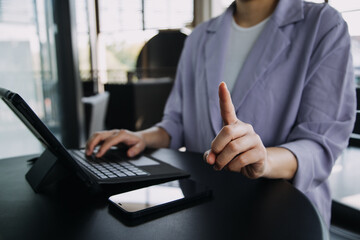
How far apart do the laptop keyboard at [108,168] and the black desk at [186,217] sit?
61 mm

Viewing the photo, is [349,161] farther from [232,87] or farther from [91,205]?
[91,205]

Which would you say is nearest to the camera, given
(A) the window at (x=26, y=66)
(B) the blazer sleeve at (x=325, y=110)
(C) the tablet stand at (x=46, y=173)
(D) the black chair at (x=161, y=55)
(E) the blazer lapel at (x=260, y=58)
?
(C) the tablet stand at (x=46, y=173)

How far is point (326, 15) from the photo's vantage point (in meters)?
0.76

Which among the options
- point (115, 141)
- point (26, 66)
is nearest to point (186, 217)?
point (115, 141)

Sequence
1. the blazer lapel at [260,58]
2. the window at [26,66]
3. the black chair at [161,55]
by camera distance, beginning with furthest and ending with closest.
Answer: the black chair at [161,55], the window at [26,66], the blazer lapel at [260,58]

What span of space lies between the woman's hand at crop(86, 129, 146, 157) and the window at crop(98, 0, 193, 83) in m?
4.99

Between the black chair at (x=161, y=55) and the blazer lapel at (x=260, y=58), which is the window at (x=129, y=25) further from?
the blazer lapel at (x=260, y=58)

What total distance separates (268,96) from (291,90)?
0.06 m

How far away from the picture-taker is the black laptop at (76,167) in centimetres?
46

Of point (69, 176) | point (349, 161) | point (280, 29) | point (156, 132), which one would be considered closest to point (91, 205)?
point (69, 176)

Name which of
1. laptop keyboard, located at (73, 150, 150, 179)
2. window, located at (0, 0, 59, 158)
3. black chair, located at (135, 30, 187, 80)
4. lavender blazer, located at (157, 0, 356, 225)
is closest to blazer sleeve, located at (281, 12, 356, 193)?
lavender blazer, located at (157, 0, 356, 225)

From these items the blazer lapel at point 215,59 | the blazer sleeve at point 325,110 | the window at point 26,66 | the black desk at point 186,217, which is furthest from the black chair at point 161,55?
the black desk at point 186,217

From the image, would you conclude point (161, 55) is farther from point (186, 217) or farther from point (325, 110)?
point (186, 217)

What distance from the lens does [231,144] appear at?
1.50 feet
